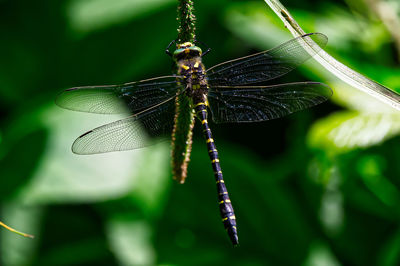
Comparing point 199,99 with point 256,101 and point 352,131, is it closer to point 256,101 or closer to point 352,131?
point 256,101

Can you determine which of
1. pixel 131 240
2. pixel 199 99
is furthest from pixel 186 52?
pixel 131 240

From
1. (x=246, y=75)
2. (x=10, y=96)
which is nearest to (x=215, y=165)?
(x=246, y=75)

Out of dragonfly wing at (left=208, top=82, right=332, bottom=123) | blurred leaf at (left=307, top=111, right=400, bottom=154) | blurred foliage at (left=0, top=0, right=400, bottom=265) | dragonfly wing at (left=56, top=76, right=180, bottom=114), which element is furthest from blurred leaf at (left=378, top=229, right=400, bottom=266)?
dragonfly wing at (left=56, top=76, right=180, bottom=114)

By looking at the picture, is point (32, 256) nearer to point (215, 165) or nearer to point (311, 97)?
point (215, 165)

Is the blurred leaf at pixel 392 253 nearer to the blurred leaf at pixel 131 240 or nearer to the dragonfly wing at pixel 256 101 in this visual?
the dragonfly wing at pixel 256 101

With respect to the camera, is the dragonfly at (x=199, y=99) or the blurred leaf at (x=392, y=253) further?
the blurred leaf at (x=392, y=253)

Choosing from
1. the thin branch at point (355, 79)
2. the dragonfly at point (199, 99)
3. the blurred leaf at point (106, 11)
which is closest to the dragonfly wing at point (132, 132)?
the dragonfly at point (199, 99)

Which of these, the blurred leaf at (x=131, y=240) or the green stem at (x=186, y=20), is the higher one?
the green stem at (x=186, y=20)

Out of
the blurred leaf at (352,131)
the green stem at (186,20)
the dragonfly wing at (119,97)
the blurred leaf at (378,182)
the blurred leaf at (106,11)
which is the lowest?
the blurred leaf at (378,182)
